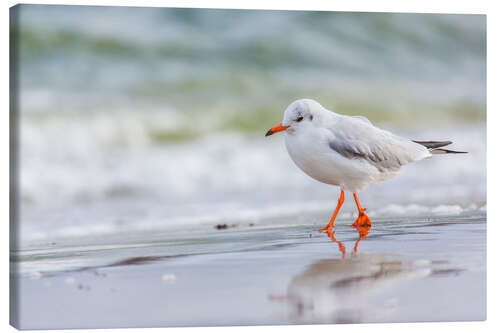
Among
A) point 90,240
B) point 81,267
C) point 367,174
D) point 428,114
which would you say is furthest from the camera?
point 428,114

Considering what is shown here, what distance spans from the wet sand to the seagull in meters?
0.40

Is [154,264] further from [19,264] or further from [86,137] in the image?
[86,137]

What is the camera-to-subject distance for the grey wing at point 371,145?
4793mm

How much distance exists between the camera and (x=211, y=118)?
20.9ft

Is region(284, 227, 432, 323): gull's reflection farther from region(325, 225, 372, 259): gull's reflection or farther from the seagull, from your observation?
the seagull

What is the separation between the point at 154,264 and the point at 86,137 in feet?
5.32

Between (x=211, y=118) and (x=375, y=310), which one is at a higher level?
(x=211, y=118)

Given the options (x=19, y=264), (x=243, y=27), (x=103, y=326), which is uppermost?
(x=243, y=27)

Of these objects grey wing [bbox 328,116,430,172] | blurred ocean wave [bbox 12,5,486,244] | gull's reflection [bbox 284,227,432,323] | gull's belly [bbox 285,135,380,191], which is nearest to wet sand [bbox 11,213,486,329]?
gull's reflection [bbox 284,227,432,323]

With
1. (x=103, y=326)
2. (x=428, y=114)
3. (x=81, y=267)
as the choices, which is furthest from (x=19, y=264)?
(x=428, y=114)

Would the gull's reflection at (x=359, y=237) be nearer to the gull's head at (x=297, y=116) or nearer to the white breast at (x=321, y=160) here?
the white breast at (x=321, y=160)

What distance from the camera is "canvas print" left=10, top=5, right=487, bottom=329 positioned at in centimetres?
398

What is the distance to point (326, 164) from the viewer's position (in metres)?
4.74

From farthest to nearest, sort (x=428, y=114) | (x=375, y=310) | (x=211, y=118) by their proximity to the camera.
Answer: (x=211, y=118) < (x=428, y=114) < (x=375, y=310)
